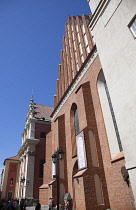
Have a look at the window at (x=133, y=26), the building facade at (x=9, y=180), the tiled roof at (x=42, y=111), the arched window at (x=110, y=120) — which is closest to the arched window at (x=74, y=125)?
the arched window at (x=110, y=120)

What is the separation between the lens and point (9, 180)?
34.6 metres

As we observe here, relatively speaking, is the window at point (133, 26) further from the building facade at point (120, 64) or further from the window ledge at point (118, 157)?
the window ledge at point (118, 157)

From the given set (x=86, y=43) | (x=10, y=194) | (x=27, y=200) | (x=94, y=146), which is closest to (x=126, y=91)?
(x=94, y=146)

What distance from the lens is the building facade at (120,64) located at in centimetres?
602

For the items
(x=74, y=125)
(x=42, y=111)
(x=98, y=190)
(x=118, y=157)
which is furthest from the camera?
(x=42, y=111)

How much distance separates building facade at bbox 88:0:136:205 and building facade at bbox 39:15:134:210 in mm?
1128

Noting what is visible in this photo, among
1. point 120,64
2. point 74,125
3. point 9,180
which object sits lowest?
point 9,180

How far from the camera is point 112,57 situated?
24.9ft

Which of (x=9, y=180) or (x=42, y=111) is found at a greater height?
(x=42, y=111)

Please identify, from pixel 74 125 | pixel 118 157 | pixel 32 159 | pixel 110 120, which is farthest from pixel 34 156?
pixel 118 157

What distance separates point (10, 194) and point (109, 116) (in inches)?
1298

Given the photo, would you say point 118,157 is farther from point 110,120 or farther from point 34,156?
point 34,156

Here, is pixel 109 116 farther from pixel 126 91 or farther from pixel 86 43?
pixel 86 43

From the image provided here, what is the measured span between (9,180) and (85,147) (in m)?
31.8
